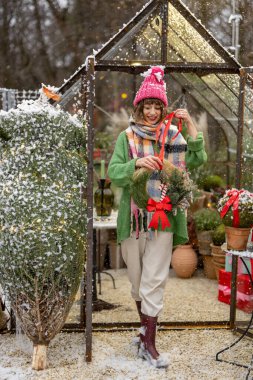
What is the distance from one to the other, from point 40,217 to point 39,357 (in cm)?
105

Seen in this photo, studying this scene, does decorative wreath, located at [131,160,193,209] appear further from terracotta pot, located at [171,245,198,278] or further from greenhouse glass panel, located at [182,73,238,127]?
terracotta pot, located at [171,245,198,278]

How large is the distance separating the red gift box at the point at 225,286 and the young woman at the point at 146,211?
1667 mm

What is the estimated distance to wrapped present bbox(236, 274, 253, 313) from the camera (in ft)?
18.9

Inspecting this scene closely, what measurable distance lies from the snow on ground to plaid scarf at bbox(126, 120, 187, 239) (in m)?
0.99

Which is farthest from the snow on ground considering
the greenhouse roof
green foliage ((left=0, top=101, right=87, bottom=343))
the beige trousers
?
the greenhouse roof

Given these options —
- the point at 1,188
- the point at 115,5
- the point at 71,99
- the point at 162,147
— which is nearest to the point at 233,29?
the point at 71,99

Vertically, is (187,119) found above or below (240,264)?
above

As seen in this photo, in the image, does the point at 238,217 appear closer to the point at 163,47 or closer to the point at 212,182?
the point at 163,47

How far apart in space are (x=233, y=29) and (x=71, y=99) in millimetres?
2665

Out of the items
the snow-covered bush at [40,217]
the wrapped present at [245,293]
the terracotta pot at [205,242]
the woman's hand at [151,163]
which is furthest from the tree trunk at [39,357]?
the terracotta pot at [205,242]

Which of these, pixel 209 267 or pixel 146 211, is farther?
pixel 209 267

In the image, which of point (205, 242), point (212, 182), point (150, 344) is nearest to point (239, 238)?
point (150, 344)

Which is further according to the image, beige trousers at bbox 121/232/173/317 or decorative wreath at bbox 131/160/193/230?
beige trousers at bbox 121/232/173/317

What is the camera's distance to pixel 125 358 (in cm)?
461
